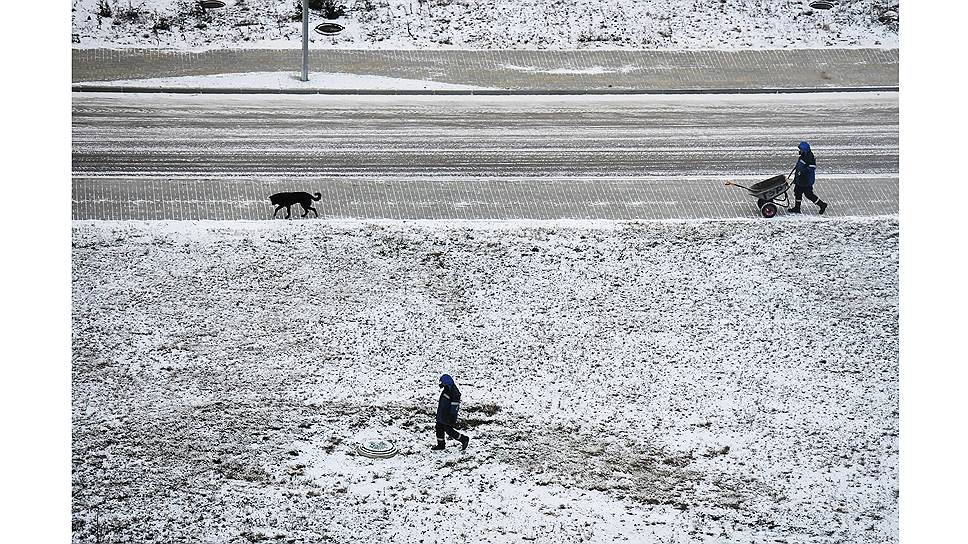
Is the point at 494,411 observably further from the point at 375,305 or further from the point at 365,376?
the point at 375,305

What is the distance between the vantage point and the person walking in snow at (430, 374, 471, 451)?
17.8 m

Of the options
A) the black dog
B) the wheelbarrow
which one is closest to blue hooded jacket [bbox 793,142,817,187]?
the wheelbarrow

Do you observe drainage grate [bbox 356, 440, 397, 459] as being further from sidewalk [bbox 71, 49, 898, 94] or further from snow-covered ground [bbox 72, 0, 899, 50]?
snow-covered ground [bbox 72, 0, 899, 50]

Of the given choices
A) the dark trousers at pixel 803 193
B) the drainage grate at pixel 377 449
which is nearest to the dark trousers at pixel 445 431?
the drainage grate at pixel 377 449

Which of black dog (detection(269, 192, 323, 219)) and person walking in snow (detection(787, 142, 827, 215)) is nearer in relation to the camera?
black dog (detection(269, 192, 323, 219))

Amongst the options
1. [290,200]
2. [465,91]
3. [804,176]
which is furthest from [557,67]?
[290,200]

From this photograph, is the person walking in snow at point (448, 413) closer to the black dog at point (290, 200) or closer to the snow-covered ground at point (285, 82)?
the black dog at point (290, 200)

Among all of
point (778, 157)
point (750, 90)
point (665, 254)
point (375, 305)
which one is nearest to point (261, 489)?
point (375, 305)

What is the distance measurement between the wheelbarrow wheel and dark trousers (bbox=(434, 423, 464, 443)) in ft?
27.4

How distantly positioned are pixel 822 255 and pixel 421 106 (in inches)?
363

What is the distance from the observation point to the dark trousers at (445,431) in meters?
18.0

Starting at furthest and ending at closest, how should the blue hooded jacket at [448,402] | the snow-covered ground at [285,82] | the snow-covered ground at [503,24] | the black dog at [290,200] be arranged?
1. the snow-covered ground at [503,24]
2. the snow-covered ground at [285,82]
3. the black dog at [290,200]
4. the blue hooded jacket at [448,402]

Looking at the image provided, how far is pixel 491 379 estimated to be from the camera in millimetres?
19797

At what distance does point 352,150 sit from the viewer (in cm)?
2698
